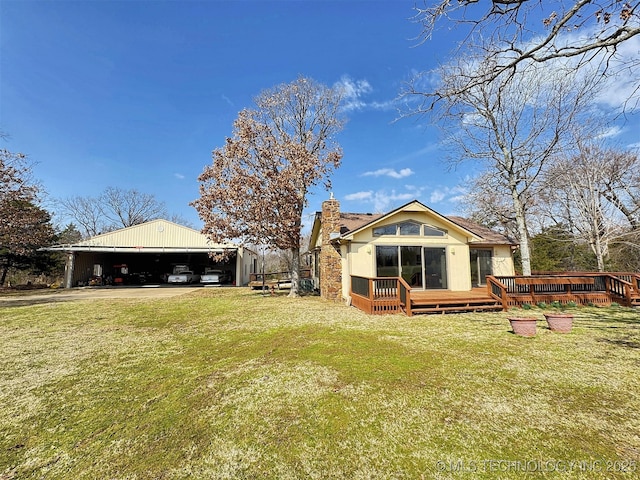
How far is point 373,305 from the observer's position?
9.26 meters

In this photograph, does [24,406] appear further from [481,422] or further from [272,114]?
[272,114]

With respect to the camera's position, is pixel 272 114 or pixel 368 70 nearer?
pixel 368 70

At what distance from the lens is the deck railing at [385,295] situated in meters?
9.24

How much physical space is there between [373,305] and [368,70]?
10.3 meters

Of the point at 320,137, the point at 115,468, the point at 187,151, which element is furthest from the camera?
the point at 187,151

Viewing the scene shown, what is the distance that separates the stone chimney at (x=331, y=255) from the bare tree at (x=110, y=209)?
35408mm

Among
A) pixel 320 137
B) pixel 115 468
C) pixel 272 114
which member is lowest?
pixel 115 468

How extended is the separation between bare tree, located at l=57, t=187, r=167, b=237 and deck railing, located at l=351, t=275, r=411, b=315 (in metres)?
39.1

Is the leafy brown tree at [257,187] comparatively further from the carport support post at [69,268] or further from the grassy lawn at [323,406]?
the carport support post at [69,268]

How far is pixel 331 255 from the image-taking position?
12969 millimetres

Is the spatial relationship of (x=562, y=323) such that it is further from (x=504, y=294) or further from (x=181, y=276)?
(x=181, y=276)

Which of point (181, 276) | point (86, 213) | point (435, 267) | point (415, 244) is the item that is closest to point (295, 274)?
point (415, 244)

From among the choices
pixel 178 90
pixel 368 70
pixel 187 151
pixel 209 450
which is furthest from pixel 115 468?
pixel 187 151

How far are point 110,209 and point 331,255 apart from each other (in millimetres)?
38494
